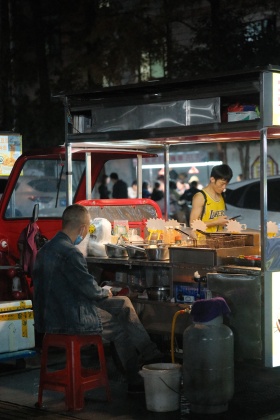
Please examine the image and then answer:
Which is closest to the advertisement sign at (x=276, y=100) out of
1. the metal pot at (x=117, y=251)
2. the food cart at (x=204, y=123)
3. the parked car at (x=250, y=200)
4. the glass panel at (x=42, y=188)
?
the food cart at (x=204, y=123)

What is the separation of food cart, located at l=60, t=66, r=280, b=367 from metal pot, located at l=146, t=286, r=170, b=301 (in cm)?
13

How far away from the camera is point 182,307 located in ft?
27.5

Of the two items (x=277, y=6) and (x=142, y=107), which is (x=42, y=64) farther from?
(x=142, y=107)

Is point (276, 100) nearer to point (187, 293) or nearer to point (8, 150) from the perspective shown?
→ point (187, 293)

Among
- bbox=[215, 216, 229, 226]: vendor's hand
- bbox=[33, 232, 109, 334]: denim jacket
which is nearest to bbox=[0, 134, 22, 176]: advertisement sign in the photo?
bbox=[215, 216, 229, 226]: vendor's hand

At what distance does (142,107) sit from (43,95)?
19560 millimetres

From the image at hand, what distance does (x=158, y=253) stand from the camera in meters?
8.76

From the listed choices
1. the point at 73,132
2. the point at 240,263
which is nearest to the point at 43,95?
the point at 73,132

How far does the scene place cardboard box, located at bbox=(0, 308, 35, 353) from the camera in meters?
8.98

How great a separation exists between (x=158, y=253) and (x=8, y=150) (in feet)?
19.5

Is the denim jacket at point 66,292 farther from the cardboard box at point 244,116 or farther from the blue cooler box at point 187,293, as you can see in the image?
the cardboard box at point 244,116

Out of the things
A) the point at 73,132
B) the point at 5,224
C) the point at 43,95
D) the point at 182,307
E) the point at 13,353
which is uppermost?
the point at 43,95

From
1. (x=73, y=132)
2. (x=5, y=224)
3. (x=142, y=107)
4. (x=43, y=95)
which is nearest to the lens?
(x=142, y=107)

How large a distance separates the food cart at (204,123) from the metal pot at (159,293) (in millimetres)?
125
